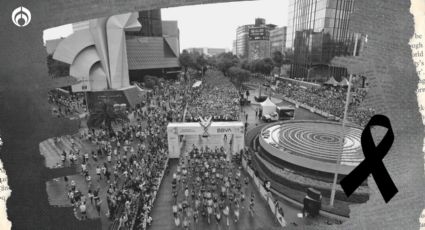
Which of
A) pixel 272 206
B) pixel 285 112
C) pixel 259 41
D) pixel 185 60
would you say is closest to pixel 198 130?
pixel 272 206

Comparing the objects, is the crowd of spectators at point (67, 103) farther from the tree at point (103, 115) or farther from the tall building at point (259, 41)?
the tall building at point (259, 41)

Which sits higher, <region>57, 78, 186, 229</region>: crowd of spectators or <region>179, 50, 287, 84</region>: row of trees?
<region>179, 50, 287, 84</region>: row of trees

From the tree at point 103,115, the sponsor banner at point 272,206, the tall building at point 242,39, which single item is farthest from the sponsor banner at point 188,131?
the tall building at point 242,39

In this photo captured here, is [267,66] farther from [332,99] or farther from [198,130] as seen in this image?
[198,130]

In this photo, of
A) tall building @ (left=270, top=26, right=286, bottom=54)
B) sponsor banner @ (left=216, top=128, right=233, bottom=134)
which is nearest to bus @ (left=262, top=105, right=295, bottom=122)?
sponsor banner @ (left=216, top=128, right=233, bottom=134)

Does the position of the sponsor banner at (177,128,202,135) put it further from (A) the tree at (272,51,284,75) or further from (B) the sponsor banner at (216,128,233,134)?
(A) the tree at (272,51,284,75)

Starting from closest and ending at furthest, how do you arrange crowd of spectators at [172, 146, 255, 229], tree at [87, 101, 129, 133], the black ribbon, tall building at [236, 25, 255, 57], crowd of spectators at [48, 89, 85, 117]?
the black ribbon, crowd of spectators at [172, 146, 255, 229], tree at [87, 101, 129, 133], crowd of spectators at [48, 89, 85, 117], tall building at [236, 25, 255, 57]
